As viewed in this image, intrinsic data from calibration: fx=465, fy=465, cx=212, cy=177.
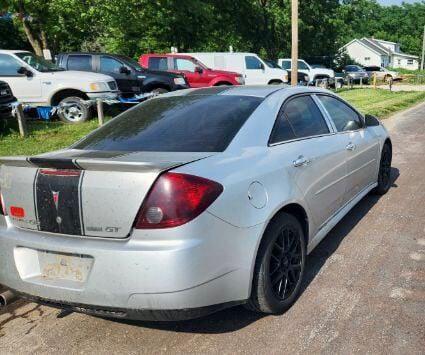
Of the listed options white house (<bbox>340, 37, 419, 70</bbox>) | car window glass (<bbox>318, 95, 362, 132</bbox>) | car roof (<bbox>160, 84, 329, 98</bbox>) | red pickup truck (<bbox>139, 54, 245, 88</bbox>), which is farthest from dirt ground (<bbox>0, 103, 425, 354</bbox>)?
white house (<bbox>340, 37, 419, 70</bbox>)

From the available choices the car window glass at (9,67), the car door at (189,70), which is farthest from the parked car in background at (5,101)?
the car door at (189,70)

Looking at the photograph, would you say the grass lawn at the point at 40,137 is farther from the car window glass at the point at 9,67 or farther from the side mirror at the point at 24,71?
the car window glass at the point at 9,67

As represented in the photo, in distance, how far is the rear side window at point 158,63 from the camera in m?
18.4

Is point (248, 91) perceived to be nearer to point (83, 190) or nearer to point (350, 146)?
point (350, 146)

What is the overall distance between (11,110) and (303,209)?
320 inches

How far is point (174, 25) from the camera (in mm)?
28609

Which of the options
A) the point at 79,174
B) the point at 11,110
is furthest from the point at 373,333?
the point at 11,110

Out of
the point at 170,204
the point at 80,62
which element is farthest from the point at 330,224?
the point at 80,62

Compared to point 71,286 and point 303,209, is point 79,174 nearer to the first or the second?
point 71,286

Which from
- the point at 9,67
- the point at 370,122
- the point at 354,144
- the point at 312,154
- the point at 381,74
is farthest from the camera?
the point at 381,74

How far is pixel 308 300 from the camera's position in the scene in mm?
3305

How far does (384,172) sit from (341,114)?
5.05 feet

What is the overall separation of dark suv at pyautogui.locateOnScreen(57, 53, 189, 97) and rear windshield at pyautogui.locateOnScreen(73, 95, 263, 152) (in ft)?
33.7

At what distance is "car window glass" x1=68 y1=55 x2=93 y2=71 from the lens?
46.0 ft
